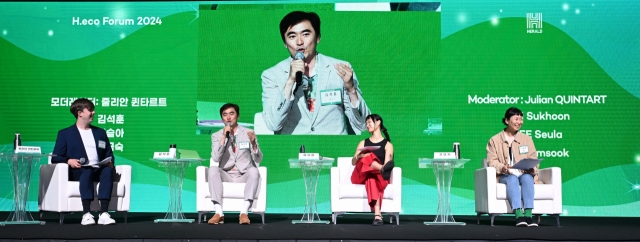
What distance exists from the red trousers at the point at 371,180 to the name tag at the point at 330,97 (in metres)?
1.61

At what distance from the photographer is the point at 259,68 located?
25.5 feet

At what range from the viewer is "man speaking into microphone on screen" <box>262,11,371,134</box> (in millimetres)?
7672

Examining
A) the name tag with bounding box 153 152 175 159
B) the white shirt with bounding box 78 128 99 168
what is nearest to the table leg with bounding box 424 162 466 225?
the name tag with bounding box 153 152 175 159

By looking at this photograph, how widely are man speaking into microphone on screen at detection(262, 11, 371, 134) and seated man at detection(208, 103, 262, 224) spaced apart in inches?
52.1

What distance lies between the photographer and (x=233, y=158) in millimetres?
6328

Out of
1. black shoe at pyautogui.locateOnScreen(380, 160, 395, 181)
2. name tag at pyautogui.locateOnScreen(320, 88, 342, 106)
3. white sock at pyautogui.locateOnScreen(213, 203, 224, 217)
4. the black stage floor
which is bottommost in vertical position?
the black stage floor

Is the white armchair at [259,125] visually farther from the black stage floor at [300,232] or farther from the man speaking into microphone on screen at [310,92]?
the black stage floor at [300,232]

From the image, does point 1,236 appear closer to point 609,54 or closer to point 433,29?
point 433,29

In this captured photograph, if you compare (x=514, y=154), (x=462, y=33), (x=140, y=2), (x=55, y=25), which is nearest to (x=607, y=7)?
(x=462, y=33)

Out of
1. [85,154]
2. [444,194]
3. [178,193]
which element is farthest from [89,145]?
[444,194]

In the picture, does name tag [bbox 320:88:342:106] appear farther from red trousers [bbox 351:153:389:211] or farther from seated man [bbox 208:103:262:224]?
red trousers [bbox 351:153:389:211]

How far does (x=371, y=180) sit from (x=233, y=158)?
1200mm

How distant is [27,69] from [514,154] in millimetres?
5080

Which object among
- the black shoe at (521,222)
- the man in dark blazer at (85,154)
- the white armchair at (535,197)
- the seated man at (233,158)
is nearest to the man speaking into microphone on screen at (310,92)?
the seated man at (233,158)
